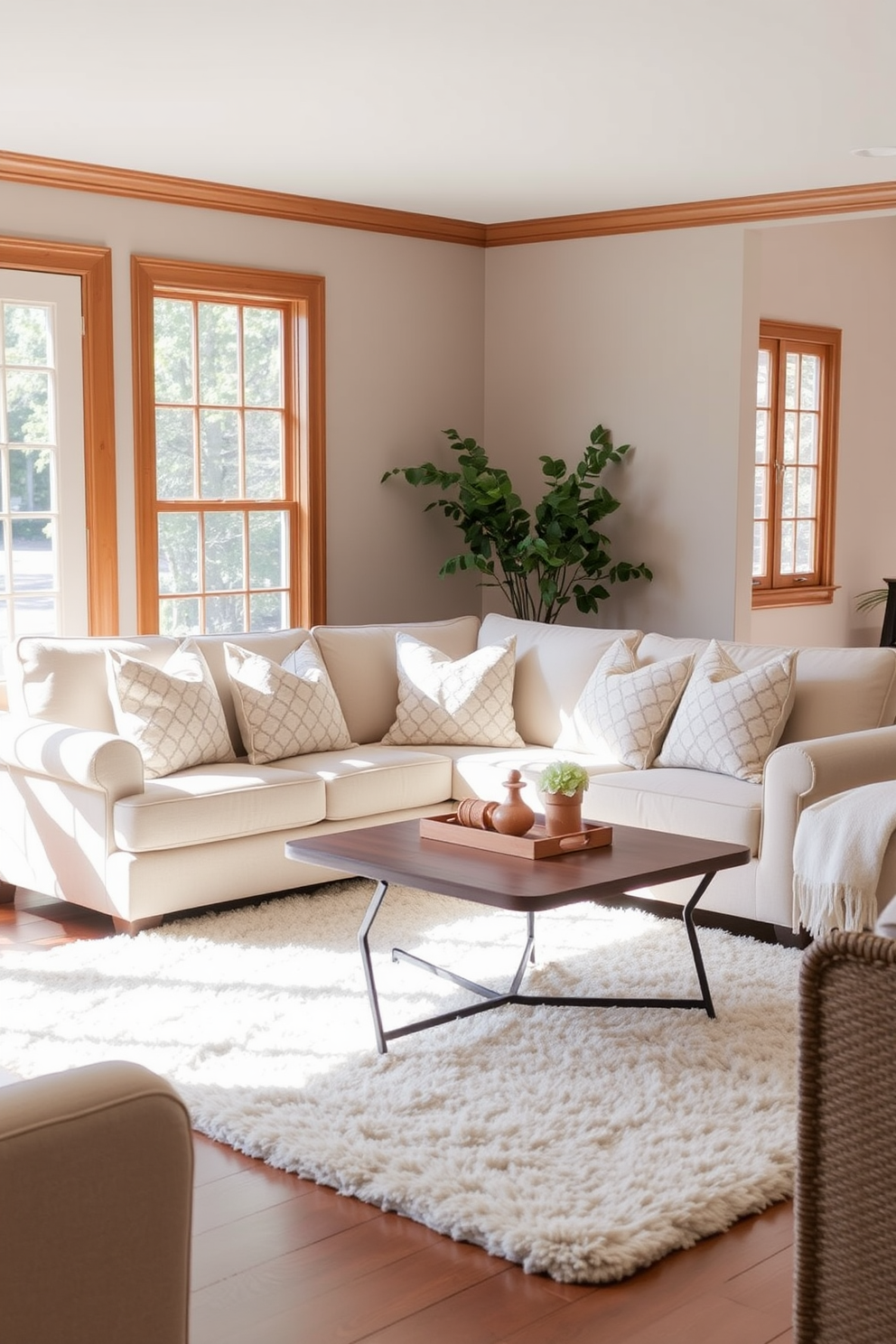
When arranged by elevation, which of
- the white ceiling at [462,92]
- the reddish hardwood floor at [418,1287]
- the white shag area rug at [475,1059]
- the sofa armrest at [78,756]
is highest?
the white ceiling at [462,92]

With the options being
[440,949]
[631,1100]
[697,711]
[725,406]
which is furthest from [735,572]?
[631,1100]

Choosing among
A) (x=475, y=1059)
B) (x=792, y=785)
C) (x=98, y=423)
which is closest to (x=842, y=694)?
(x=792, y=785)

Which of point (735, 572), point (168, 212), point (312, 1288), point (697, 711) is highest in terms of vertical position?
point (168, 212)

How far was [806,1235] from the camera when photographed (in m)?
2.11

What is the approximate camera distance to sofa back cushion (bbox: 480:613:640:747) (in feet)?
19.3

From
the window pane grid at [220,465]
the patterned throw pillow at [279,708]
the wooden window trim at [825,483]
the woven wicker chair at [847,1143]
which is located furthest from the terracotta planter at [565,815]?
the wooden window trim at [825,483]

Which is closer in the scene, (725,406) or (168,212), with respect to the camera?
(168,212)

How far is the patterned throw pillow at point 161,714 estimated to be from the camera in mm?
5145

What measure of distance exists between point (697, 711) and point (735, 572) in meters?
Answer: 1.64

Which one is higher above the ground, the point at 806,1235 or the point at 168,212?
the point at 168,212

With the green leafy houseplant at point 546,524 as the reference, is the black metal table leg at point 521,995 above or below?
below

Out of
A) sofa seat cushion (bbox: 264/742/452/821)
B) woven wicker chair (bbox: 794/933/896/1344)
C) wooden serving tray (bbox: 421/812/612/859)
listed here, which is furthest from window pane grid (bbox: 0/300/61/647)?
woven wicker chair (bbox: 794/933/896/1344)

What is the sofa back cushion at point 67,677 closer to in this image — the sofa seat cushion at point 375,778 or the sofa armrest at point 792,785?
the sofa seat cushion at point 375,778

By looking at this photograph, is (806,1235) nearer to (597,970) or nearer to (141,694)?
(597,970)
